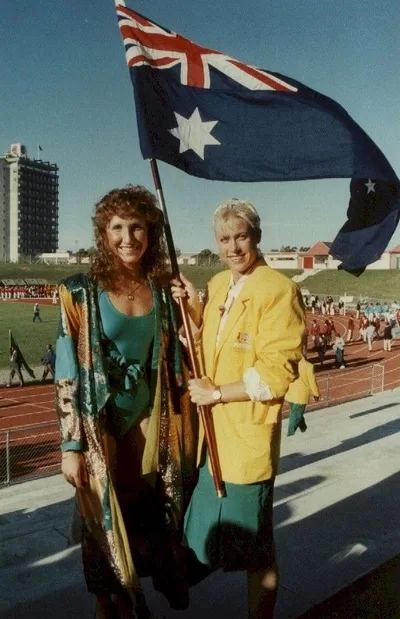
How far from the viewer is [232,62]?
3355 millimetres

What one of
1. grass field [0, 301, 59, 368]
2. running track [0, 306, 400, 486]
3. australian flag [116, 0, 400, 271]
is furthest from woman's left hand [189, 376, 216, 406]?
grass field [0, 301, 59, 368]

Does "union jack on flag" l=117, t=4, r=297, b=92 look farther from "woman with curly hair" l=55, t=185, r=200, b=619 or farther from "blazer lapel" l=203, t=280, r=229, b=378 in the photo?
"blazer lapel" l=203, t=280, r=229, b=378

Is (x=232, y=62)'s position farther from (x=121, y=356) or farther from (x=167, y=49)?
(x=121, y=356)

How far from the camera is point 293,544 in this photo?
139 inches

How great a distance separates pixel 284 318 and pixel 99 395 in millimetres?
792

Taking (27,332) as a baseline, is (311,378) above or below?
above

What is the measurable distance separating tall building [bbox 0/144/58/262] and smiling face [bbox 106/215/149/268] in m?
149

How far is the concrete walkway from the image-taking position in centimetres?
286

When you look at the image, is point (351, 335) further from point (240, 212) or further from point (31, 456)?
point (240, 212)

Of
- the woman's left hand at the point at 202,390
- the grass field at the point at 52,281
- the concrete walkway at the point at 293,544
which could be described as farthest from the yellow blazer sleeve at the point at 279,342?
the grass field at the point at 52,281

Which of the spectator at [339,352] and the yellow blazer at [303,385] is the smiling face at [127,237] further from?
the spectator at [339,352]

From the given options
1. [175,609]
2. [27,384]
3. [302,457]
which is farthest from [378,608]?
[27,384]

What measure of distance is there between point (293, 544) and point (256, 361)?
1587 mm

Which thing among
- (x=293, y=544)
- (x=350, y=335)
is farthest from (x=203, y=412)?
(x=350, y=335)
